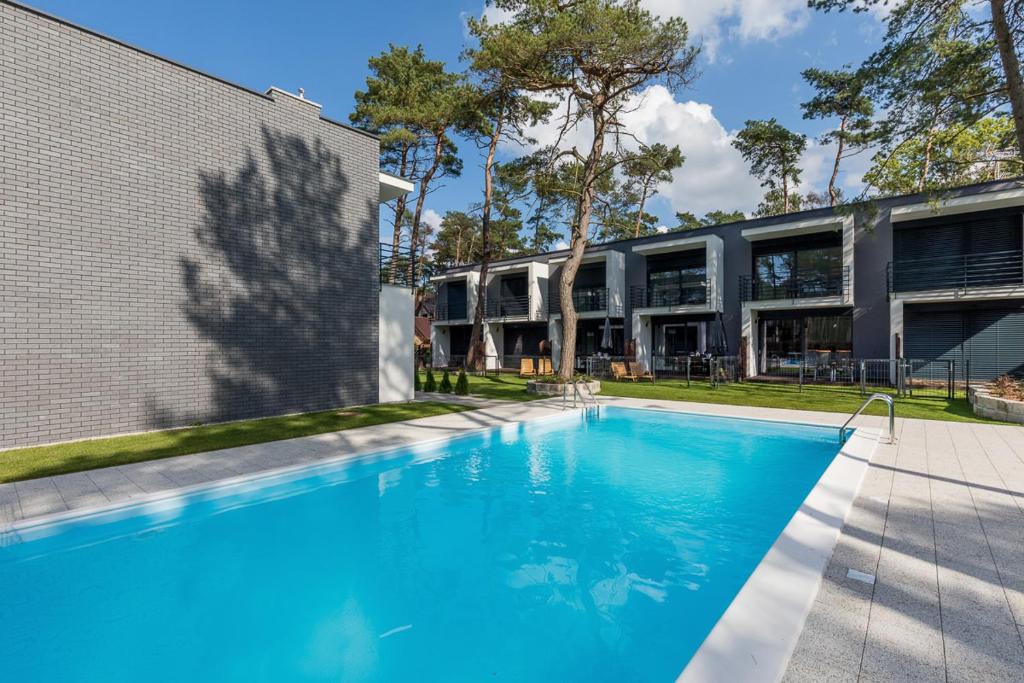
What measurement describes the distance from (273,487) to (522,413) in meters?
5.58

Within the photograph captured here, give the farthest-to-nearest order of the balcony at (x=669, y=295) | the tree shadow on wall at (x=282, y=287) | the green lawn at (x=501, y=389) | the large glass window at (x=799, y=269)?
1. the balcony at (x=669, y=295)
2. the large glass window at (x=799, y=269)
3. the green lawn at (x=501, y=389)
4. the tree shadow on wall at (x=282, y=287)

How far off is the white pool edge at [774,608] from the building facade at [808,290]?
13.1 meters

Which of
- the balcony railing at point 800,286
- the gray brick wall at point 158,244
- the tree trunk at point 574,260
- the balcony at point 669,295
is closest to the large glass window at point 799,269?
the balcony railing at point 800,286

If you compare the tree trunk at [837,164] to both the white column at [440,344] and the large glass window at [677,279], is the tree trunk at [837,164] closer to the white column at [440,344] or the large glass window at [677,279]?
the large glass window at [677,279]

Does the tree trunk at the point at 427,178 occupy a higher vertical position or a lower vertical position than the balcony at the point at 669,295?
higher

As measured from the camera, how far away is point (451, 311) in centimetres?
2691

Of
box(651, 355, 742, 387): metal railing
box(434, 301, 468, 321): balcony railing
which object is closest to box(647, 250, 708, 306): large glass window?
box(651, 355, 742, 387): metal railing

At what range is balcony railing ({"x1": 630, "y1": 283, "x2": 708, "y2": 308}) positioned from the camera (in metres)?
18.8

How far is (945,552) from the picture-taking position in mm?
3176

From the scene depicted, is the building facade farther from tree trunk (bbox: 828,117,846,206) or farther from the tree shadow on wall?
the tree shadow on wall

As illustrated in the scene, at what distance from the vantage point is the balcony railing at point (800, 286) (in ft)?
52.0

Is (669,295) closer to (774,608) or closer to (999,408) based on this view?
(999,408)

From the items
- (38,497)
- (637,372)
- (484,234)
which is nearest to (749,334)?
(637,372)

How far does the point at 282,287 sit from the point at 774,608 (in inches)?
379
